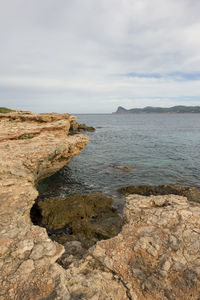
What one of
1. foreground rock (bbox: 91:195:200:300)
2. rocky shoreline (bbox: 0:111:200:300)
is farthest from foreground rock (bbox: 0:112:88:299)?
foreground rock (bbox: 91:195:200:300)

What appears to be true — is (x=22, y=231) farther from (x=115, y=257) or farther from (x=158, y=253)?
(x=158, y=253)

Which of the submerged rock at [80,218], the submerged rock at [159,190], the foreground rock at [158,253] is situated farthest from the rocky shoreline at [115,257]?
the submerged rock at [159,190]

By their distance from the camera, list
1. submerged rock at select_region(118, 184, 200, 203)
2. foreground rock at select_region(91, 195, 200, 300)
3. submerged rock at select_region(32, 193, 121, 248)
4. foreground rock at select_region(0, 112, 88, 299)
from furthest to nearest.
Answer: submerged rock at select_region(118, 184, 200, 203) → submerged rock at select_region(32, 193, 121, 248) → foreground rock at select_region(91, 195, 200, 300) → foreground rock at select_region(0, 112, 88, 299)

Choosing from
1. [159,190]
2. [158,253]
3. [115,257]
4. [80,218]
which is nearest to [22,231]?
[115,257]

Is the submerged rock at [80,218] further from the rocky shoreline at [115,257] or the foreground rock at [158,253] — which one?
the foreground rock at [158,253]

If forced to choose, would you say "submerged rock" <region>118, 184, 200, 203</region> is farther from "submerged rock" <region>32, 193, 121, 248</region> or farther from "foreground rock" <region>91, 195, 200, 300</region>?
"foreground rock" <region>91, 195, 200, 300</region>

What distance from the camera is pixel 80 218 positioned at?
1228cm

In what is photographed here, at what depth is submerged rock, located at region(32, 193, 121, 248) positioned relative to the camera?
10.5 meters

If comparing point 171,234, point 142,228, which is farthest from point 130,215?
point 171,234

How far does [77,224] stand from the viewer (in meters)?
11.4

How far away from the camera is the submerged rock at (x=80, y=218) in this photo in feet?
34.3

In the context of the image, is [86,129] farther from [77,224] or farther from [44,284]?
[44,284]

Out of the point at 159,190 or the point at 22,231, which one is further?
the point at 159,190

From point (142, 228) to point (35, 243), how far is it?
430 cm
